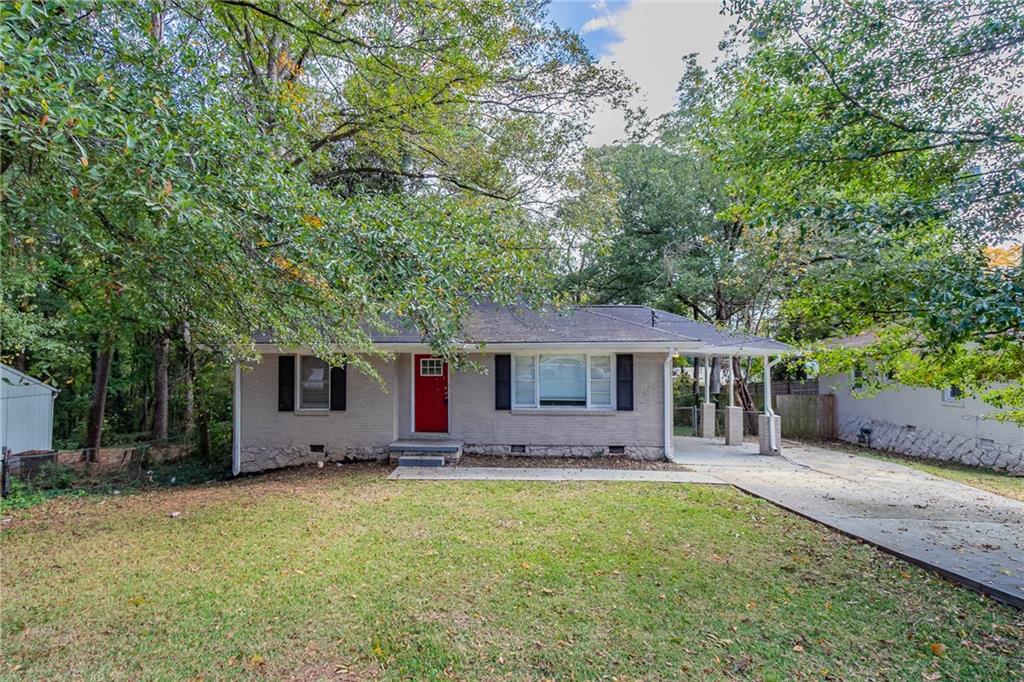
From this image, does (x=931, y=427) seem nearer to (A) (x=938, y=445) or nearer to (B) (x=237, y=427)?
(A) (x=938, y=445)

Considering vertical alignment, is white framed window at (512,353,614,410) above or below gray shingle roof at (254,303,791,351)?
below

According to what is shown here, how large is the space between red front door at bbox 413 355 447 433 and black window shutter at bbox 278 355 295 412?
256 centimetres

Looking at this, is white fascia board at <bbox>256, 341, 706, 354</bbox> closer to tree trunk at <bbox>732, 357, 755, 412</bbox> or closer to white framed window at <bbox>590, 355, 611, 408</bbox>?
white framed window at <bbox>590, 355, 611, 408</bbox>

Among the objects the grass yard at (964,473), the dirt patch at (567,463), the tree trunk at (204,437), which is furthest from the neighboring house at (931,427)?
the tree trunk at (204,437)

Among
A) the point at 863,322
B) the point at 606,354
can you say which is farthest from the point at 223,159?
the point at 606,354

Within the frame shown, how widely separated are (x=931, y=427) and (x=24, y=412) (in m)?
22.1

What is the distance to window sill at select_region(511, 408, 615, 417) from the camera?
1064cm

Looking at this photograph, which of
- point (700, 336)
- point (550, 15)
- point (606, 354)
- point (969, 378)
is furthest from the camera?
point (700, 336)

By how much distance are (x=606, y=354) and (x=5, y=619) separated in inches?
362

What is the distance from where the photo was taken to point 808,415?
16406mm

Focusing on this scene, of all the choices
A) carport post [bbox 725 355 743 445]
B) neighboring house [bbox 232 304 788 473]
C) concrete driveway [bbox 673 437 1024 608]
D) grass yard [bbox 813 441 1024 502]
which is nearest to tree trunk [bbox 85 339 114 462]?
neighboring house [bbox 232 304 788 473]

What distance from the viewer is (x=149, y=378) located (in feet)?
58.5

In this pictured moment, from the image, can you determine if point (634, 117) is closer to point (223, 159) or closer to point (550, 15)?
point (550, 15)

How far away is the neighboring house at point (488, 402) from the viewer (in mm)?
10586
